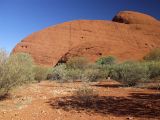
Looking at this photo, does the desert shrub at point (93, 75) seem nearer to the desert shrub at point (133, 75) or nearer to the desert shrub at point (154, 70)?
the desert shrub at point (154, 70)

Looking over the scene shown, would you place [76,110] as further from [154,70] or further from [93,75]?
[93,75]

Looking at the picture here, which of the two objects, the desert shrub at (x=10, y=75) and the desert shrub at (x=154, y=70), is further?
the desert shrub at (x=154, y=70)

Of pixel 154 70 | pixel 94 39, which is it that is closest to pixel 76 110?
pixel 154 70

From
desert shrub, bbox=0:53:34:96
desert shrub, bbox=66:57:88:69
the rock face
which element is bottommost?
desert shrub, bbox=0:53:34:96

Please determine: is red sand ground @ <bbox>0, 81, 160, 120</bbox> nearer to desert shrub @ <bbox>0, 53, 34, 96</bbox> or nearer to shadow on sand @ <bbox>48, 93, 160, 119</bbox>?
shadow on sand @ <bbox>48, 93, 160, 119</bbox>

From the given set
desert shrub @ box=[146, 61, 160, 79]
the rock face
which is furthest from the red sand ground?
the rock face

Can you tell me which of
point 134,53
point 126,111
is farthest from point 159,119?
point 134,53

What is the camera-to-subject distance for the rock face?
5434 cm

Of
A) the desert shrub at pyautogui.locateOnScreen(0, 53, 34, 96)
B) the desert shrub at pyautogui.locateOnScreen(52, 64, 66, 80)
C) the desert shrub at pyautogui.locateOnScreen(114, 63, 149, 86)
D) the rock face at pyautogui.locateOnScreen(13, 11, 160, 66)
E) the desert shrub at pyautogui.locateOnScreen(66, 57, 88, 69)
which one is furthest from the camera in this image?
the rock face at pyautogui.locateOnScreen(13, 11, 160, 66)

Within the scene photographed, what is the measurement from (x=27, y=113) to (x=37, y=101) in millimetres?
2172

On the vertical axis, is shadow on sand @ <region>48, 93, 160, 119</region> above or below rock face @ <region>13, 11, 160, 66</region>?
below

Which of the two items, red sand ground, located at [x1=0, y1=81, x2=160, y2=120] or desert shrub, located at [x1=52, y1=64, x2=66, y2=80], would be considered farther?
desert shrub, located at [x1=52, y1=64, x2=66, y2=80]

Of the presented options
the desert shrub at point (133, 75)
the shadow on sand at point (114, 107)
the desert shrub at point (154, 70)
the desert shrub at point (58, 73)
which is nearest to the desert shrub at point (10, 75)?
the shadow on sand at point (114, 107)

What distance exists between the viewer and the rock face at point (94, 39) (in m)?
54.3
